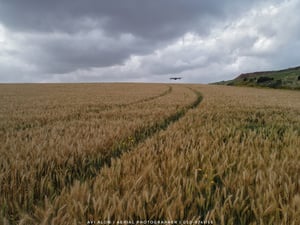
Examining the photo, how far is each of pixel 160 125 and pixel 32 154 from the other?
309 cm

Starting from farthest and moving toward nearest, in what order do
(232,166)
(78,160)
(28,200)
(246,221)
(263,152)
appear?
(263,152)
(78,160)
(232,166)
(28,200)
(246,221)

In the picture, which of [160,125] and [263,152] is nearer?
[263,152]

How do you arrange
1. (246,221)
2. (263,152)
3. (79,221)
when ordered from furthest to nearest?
1. (263,152)
2. (246,221)
3. (79,221)

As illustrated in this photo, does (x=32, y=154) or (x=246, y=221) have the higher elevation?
(x=32, y=154)

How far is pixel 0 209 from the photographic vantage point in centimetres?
127

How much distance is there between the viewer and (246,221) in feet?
4.06

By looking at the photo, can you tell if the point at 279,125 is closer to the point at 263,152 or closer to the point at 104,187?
the point at 263,152

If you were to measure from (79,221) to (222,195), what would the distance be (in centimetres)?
113

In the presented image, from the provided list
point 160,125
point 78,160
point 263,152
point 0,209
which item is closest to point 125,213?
point 0,209

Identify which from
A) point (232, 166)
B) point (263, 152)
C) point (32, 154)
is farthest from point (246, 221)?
point (32, 154)

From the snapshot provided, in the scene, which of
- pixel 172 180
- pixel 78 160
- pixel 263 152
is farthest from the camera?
pixel 263 152

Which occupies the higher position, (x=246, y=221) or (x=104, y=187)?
(x=104, y=187)

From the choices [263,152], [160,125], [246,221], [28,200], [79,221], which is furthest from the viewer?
[160,125]

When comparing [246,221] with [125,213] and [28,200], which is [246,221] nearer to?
[125,213]
